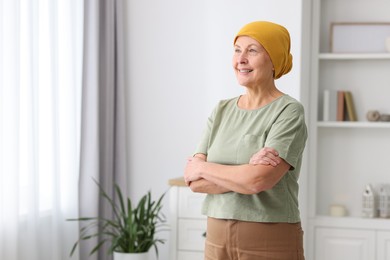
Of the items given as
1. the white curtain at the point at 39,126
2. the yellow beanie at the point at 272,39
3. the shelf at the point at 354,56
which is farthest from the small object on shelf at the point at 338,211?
the yellow beanie at the point at 272,39

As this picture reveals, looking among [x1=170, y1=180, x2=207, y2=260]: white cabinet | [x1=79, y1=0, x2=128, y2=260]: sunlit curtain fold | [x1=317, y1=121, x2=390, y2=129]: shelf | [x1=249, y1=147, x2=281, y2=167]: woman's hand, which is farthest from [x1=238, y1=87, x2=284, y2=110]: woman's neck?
[x1=317, y1=121, x2=390, y2=129]: shelf

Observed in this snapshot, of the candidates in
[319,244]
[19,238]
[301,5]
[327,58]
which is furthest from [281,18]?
[19,238]

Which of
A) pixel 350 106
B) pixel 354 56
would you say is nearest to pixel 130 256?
pixel 350 106

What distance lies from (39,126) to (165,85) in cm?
108

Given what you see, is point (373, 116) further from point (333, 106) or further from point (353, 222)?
point (353, 222)

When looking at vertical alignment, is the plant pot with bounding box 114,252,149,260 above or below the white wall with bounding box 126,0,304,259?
below

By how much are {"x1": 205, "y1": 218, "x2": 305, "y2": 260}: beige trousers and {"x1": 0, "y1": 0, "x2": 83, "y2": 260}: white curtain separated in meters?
1.64

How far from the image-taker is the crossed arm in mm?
1830

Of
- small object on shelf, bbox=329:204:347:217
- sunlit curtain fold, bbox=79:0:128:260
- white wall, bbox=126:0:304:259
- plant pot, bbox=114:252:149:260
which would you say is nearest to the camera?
plant pot, bbox=114:252:149:260

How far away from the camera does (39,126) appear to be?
3.52 m

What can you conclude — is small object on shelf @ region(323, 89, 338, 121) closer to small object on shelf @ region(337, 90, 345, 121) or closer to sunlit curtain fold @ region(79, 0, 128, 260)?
small object on shelf @ region(337, 90, 345, 121)

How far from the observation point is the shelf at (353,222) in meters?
4.05

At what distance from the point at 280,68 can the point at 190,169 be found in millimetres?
408

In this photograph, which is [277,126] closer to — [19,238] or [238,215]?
[238,215]
